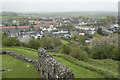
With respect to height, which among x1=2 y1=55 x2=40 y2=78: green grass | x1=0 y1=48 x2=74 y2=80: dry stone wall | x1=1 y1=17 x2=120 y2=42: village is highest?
x1=1 y1=17 x2=120 y2=42: village

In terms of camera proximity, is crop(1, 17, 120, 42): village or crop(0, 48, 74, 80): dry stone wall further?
crop(1, 17, 120, 42): village

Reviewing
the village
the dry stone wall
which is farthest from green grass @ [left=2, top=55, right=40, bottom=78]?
the village

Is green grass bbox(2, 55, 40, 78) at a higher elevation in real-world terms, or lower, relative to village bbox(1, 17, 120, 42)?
lower

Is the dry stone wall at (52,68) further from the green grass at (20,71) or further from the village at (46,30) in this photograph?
the village at (46,30)

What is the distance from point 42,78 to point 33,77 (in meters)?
0.95

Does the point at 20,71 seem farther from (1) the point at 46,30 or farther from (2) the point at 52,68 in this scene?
(1) the point at 46,30

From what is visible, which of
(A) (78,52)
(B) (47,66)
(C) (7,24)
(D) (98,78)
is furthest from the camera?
(C) (7,24)

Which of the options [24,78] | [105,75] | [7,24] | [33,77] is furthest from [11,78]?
[7,24]

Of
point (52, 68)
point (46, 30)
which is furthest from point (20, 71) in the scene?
point (46, 30)

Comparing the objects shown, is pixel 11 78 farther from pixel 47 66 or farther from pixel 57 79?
pixel 57 79

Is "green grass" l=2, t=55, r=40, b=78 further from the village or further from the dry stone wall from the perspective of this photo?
the village

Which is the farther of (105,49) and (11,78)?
(105,49)

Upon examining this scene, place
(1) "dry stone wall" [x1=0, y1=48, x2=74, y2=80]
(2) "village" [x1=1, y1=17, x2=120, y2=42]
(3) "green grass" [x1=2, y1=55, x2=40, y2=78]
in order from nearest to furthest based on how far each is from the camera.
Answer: (1) "dry stone wall" [x1=0, y1=48, x2=74, y2=80]
(3) "green grass" [x1=2, y1=55, x2=40, y2=78]
(2) "village" [x1=1, y1=17, x2=120, y2=42]

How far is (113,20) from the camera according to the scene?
12388cm
